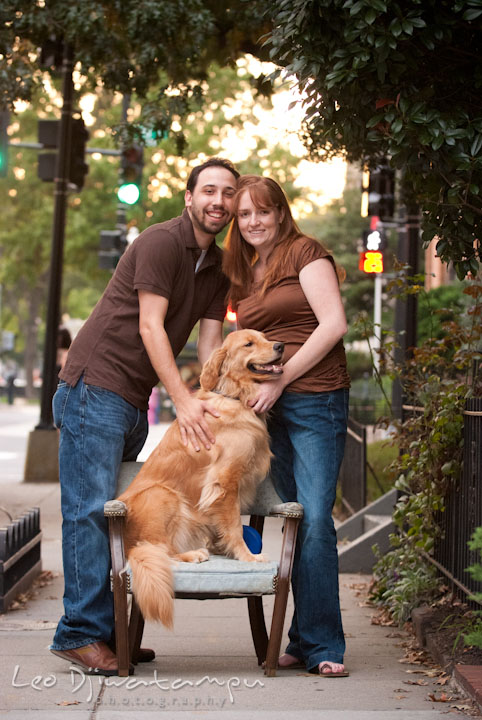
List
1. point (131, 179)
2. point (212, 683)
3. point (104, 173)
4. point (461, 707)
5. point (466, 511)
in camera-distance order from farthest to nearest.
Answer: point (104, 173), point (131, 179), point (466, 511), point (212, 683), point (461, 707)

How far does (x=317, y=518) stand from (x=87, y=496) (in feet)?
3.60

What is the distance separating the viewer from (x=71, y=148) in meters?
14.6

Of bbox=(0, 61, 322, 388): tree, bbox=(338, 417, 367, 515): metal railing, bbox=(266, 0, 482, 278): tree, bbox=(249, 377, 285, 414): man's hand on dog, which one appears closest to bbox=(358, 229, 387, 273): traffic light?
bbox=(338, 417, 367, 515): metal railing

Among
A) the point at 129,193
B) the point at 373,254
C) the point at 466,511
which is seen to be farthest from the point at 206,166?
the point at 129,193

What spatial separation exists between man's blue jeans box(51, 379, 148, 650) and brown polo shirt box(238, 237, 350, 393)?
793 mm

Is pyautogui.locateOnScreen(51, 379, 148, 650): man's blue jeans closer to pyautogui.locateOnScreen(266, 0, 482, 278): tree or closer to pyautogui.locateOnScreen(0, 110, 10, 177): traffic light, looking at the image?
pyautogui.locateOnScreen(266, 0, 482, 278): tree

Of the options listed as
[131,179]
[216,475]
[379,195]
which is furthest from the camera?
[131,179]

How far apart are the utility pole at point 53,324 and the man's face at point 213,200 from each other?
898 centimetres

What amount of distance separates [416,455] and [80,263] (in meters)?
28.5

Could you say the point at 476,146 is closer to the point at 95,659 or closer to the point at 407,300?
the point at 95,659

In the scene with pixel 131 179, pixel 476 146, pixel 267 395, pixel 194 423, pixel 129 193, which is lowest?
pixel 194 423

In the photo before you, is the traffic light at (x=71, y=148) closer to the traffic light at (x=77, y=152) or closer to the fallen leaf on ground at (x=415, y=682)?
the traffic light at (x=77, y=152)

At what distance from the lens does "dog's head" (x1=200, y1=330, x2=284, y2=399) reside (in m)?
4.86

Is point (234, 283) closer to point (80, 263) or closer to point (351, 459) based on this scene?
point (351, 459)
